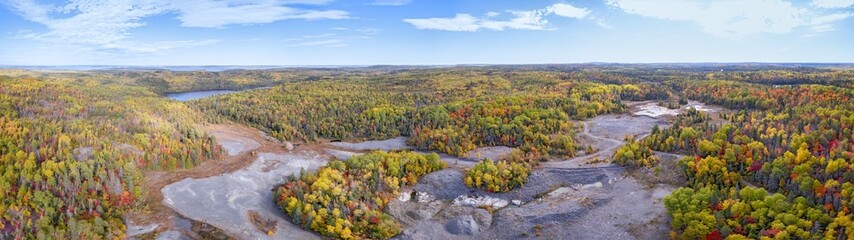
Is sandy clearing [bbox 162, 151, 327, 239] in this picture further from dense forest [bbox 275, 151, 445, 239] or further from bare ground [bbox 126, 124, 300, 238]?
dense forest [bbox 275, 151, 445, 239]

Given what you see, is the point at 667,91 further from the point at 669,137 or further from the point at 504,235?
the point at 504,235

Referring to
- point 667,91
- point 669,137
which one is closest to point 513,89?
point 667,91

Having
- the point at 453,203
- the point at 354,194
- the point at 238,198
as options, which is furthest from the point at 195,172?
the point at 453,203

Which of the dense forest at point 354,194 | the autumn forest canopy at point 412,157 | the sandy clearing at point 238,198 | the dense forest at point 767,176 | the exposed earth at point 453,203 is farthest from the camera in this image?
the dense forest at point 354,194

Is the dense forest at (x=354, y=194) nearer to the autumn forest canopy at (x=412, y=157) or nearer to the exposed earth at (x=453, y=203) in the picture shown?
the autumn forest canopy at (x=412, y=157)

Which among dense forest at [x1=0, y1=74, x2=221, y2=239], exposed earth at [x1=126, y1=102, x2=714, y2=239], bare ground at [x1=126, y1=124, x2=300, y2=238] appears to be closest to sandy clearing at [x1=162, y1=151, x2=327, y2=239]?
exposed earth at [x1=126, y1=102, x2=714, y2=239]

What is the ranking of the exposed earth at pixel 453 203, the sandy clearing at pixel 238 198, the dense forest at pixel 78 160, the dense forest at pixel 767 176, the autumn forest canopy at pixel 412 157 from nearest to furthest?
the dense forest at pixel 767 176
the autumn forest canopy at pixel 412 157
the dense forest at pixel 78 160
the exposed earth at pixel 453 203
the sandy clearing at pixel 238 198

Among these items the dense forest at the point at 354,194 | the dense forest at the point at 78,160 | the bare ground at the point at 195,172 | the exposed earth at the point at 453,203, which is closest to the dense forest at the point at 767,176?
the exposed earth at the point at 453,203

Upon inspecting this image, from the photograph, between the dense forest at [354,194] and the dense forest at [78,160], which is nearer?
the dense forest at [78,160]
